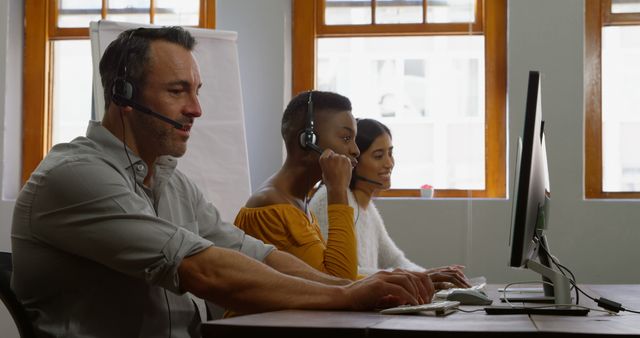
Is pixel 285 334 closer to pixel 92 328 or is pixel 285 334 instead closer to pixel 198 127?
pixel 92 328

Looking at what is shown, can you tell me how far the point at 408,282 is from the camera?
1.60 metres

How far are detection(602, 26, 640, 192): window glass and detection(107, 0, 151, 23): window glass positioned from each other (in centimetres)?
225

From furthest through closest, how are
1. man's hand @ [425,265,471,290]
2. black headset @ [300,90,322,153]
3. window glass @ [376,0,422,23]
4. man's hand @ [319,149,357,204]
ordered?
window glass @ [376,0,422,23] < black headset @ [300,90,322,153] < man's hand @ [319,149,357,204] < man's hand @ [425,265,471,290]

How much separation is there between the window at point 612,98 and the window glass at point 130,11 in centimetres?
216

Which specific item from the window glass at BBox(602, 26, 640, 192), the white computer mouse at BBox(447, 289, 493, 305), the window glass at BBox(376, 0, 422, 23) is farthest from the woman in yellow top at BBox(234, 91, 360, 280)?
the window glass at BBox(602, 26, 640, 192)

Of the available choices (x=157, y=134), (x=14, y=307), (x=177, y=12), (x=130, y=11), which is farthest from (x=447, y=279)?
(x=130, y=11)

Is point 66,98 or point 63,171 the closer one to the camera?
point 63,171

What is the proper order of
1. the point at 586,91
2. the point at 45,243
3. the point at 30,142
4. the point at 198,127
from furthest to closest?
the point at 30,142
the point at 586,91
the point at 198,127
the point at 45,243

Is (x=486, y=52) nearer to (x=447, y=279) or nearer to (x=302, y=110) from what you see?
(x=302, y=110)

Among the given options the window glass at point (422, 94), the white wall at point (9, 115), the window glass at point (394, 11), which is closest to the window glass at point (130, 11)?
the white wall at point (9, 115)

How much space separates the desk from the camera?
119cm

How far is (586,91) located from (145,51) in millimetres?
2813

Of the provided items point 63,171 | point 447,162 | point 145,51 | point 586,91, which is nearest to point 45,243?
point 63,171

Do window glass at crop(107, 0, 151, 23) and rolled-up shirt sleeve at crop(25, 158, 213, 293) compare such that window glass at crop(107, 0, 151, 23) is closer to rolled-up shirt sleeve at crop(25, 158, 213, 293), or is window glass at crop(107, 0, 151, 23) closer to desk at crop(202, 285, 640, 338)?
rolled-up shirt sleeve at crop(25, 158, 213, 293)
